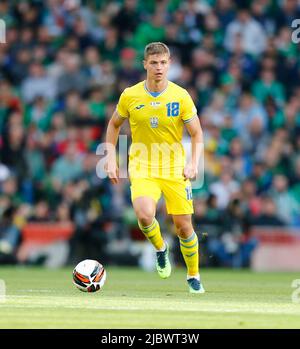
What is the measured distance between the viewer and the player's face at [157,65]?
1280 centimetres

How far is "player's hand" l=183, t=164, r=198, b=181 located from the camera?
1240 cm

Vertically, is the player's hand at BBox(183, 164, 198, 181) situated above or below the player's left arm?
below

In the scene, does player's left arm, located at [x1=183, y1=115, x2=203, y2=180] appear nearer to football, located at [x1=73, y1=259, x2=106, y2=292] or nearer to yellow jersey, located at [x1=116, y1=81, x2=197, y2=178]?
yellow jersey, located at [x1=116, y1=81, x2=197, y2=178]

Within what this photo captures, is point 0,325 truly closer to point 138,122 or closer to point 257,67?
point 138,122

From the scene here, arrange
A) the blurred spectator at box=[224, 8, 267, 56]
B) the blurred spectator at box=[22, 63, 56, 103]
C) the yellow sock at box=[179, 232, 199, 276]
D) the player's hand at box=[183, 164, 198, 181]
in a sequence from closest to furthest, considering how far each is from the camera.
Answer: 1. the player's hand at box=[183, 164, 198, 181]
2. the yellow sock at box=[179, 232, 199, 276]
3. the blurred spectator at box=[22, 63, 56, 103]
4. the blurred spectator at box=[224, 8, 267, 56]

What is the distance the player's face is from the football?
205 cm

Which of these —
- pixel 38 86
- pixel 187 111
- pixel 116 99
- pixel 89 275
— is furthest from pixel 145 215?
pixel 38 86

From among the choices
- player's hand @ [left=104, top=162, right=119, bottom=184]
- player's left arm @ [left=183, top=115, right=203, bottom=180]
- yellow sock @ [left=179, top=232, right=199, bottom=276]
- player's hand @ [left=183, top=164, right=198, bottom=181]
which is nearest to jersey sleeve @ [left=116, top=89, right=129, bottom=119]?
player's hand @ [left=104, top=162, right=119, bottom=184]

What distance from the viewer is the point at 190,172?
1241cm

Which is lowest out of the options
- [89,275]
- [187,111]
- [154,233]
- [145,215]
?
[89,275]

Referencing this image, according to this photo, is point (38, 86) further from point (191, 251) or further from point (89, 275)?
point (89, 275)


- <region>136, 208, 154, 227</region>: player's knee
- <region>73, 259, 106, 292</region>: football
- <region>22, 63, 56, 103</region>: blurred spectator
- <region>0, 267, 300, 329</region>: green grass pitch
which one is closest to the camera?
<region>0, 267, 300, 329</region>: green grass pitch

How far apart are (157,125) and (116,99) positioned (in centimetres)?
990

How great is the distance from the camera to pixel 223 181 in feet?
69.0
